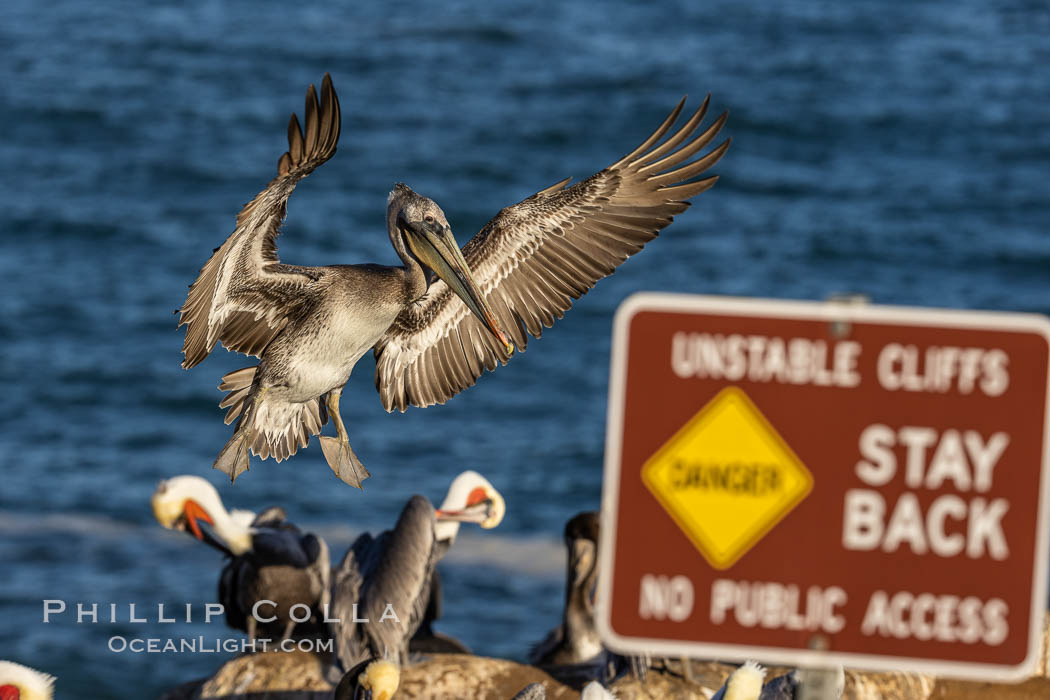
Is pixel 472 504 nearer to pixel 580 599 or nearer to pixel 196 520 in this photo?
pixel 580 599

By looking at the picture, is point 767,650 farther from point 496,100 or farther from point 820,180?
point 496,100

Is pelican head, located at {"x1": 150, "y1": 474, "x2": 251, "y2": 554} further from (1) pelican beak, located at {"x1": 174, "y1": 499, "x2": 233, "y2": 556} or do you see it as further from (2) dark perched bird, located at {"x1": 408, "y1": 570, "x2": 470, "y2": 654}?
(2) dark perched bird, located at {"x1": 408, "y1": 570, "x2": 470, "y2": 654}

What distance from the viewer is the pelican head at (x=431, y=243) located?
17.0 feet

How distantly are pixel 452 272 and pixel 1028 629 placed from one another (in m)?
2.73

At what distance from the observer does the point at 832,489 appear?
9.47 ft

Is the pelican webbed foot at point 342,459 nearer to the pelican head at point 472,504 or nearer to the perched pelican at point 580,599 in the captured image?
the perched pelican at point 580,599

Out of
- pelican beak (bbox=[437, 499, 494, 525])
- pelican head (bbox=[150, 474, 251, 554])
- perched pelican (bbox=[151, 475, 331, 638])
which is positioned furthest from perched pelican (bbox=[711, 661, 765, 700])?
pelican head (bbox=[150, 474, 251, 554])

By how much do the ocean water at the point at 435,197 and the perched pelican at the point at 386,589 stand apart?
593cm

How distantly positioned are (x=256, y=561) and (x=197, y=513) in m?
0.56

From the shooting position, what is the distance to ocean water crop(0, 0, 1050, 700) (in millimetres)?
17328

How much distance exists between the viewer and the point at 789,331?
2896 mm

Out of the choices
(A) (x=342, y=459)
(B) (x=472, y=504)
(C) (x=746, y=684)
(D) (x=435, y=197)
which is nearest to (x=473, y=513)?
(B) (x=472, y=504)

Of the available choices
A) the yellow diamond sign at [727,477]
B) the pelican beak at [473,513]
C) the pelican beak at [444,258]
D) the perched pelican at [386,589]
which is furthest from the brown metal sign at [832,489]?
the pelican beak at [473,513]

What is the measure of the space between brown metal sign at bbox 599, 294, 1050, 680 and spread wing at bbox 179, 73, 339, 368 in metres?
2.19
